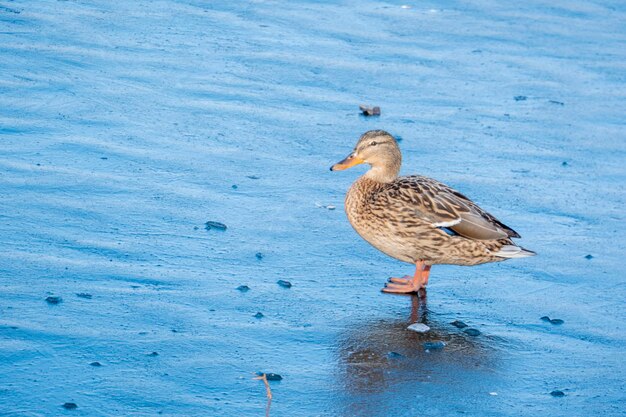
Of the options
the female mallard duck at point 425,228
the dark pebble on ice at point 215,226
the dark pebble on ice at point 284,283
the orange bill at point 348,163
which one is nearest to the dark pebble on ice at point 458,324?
the female mallard duck at point 425,228

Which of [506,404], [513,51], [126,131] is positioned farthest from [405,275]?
[513,51]

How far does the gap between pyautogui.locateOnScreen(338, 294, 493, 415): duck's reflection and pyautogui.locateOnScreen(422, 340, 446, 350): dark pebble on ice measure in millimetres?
11

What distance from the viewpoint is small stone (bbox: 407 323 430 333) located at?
639 centimetres

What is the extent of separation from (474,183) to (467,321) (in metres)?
2.33

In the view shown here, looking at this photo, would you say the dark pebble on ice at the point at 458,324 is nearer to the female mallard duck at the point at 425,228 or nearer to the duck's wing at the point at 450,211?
the female mallard duck at the point at 425,228

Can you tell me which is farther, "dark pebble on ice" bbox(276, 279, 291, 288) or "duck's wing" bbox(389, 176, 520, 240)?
"duck's wing" bbox(389, 176, 520, 240)

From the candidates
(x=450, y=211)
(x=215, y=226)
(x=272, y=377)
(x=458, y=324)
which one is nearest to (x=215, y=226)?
(x=215, y=226)

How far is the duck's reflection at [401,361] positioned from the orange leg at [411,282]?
0.27m

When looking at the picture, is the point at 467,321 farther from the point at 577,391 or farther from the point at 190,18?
the point at 190,18

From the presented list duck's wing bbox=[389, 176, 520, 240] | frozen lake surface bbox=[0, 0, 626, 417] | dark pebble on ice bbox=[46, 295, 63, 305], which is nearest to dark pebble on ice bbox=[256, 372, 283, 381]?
frozen lake surface bbox=[0, 0, 626, 417]

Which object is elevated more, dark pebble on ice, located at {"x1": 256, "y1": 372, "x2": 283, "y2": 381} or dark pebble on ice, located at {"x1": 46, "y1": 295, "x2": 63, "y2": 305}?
dark pebble on ice, located at {"x1": 46, "y1": 295, "x2": 63, "y2": 305}

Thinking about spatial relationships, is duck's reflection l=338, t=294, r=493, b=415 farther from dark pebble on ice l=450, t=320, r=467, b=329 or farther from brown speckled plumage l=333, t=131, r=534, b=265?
brown speckled plumage l=333, t=131, r=534, b=265

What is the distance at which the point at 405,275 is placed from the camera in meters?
7.30

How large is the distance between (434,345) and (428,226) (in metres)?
1.04
